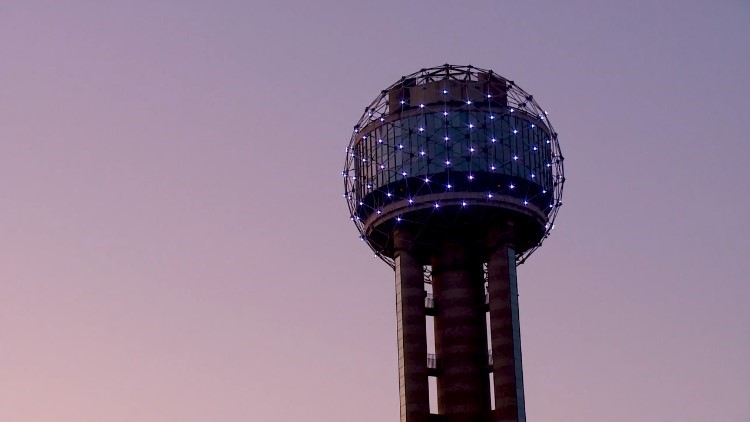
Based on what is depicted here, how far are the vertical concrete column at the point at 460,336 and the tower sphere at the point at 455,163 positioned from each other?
3.44 meters

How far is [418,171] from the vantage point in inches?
5404

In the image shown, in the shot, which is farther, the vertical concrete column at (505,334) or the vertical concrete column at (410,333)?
the vertical concrete column at (410,333)

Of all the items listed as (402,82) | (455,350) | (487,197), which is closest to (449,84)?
(402,82)

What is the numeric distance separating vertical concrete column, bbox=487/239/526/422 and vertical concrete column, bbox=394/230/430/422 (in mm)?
7805

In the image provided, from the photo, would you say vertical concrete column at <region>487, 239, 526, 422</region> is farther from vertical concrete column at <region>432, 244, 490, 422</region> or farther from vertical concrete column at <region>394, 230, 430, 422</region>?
vertical concrete column at <region>394, 230, 430, 422</region>

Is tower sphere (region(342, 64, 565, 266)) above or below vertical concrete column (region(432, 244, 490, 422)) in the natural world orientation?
above

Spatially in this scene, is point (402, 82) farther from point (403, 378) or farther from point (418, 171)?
point (403, 378)

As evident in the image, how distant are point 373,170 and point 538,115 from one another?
68.3ft

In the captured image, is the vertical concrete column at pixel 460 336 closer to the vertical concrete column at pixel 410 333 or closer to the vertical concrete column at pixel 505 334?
the vertical concrete column at pixel 410 333

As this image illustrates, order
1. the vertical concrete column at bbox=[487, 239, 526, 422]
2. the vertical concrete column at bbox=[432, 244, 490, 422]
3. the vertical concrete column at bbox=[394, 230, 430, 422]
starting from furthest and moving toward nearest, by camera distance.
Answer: the vertical concrete column at bbox=[432, 244, 490, 422]
the vertical concrete column at bbox=[394, 230, 430, 422]
the vertical concrete column at bbox=[487, 239, 526, 422]

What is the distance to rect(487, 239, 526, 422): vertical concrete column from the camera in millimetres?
129625

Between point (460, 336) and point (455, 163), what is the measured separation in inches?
764

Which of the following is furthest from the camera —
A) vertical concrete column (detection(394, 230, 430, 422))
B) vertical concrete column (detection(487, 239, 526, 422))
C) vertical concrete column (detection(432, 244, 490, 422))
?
vertical concrete column (detection(432, 244, 490, 422))

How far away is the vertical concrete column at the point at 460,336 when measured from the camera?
13438cm
